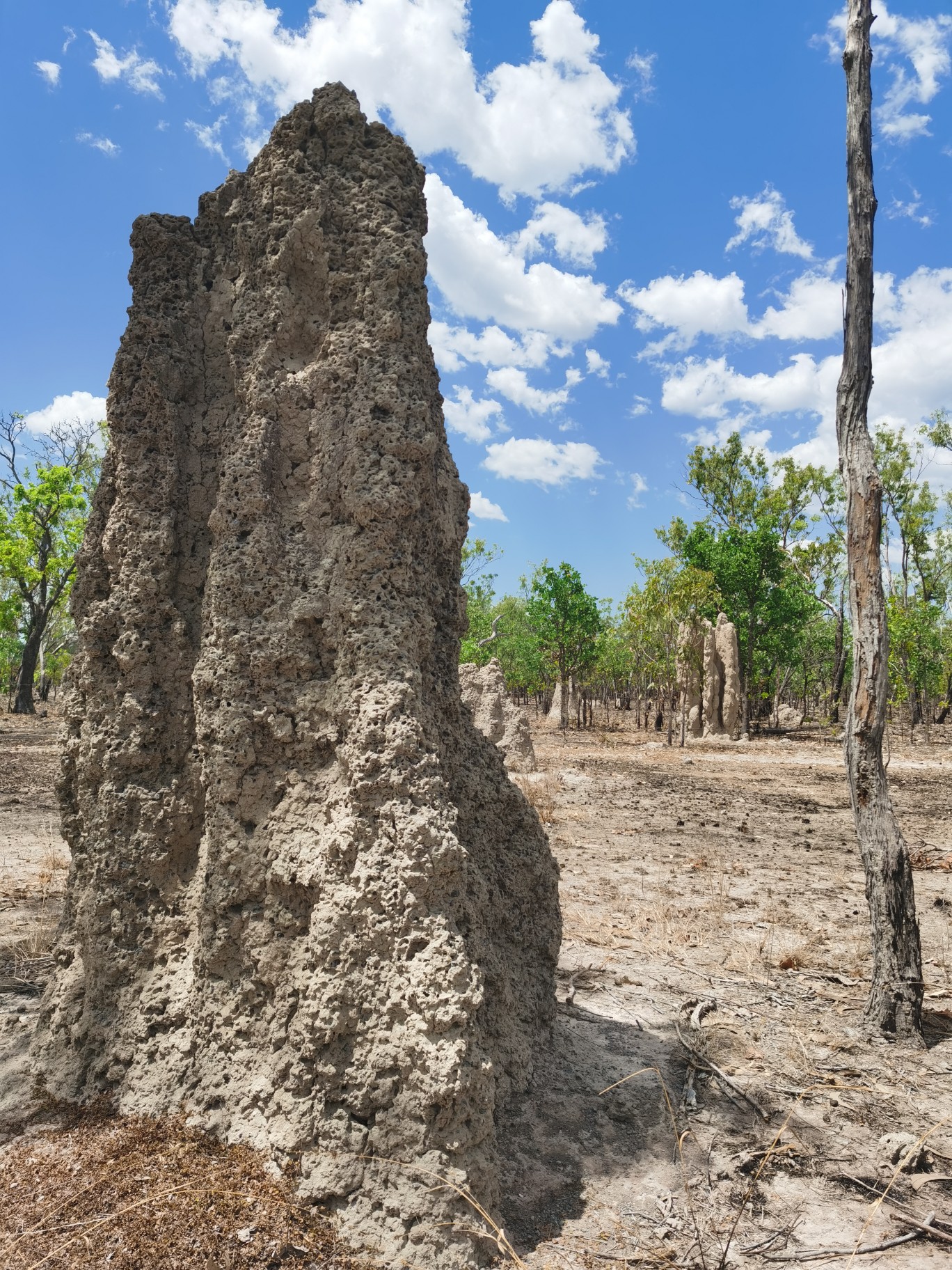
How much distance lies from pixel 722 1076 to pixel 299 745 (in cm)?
215

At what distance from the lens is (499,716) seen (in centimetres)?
1382

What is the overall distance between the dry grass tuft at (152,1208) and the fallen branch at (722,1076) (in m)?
1.69

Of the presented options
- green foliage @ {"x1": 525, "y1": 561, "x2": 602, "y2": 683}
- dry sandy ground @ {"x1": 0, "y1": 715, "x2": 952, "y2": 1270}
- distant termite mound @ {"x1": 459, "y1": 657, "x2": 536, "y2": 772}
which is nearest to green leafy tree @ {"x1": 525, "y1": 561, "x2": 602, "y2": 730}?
green foliage @ {"x1": 525, "y1": 561, "x2": 602, "y2": 683}

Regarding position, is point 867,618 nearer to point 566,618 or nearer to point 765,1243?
point 765,1243

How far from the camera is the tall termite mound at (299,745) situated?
2.28m

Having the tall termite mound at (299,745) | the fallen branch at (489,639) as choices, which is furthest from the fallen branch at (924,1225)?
the fallen branch at (489,639)

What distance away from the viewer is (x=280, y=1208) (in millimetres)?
2115

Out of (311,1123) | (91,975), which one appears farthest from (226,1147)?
(91,975)

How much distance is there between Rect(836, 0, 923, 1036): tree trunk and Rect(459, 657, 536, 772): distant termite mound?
917 cm

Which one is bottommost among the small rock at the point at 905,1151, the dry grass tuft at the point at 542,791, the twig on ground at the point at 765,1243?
the twig on ground at the point at 765,1243

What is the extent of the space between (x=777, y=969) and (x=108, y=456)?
14.7 ft

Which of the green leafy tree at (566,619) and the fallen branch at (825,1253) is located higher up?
the green leafy tree at (566,619)

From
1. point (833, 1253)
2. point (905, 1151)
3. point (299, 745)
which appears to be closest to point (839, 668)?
point (905, 1151)

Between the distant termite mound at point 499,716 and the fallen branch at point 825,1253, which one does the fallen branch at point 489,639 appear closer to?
the distant termite mound at point 499,716
